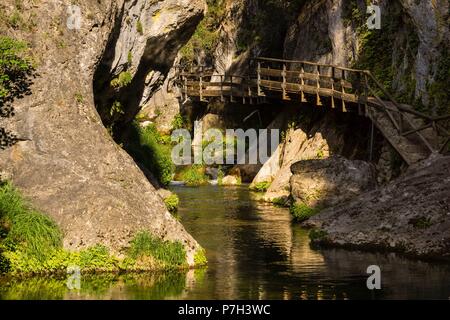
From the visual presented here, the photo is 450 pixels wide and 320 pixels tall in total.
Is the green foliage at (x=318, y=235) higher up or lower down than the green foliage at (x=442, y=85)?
lower down

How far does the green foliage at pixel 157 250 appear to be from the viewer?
2225 centimetres

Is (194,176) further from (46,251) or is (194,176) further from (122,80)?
(46,251)

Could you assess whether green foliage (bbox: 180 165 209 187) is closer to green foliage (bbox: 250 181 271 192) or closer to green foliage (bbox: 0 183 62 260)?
green foliage (bbox: 250 181 271 192)

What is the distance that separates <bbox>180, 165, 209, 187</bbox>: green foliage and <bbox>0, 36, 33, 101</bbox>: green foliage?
28.3m

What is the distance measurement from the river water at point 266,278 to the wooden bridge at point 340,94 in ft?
21.2

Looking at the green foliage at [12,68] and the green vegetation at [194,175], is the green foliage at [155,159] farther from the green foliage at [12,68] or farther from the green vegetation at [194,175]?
the green foliage at [12,68]

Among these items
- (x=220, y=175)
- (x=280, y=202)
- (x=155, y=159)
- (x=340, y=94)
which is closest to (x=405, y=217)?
(x=280, y=202)

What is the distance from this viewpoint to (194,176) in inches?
2156

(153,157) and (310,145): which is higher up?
(310,145)

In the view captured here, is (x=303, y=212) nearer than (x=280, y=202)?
Yes

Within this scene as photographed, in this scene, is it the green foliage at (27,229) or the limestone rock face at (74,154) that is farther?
the limestone rock face at (74,154)

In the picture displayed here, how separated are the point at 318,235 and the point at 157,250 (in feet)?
23.2

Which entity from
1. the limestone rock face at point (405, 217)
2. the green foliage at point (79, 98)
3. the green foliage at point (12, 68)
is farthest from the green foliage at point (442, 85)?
the green foliage at point (12, 68)
